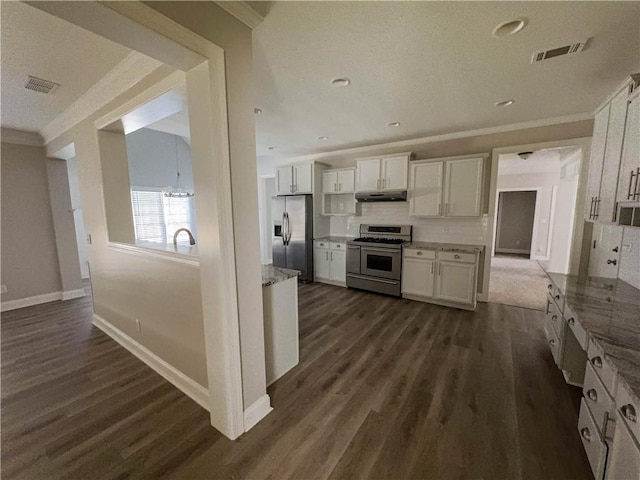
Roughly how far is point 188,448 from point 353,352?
1.60 m

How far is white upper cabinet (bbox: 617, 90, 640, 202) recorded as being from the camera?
1670mm

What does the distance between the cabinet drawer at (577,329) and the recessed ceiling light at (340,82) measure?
8.46 feet

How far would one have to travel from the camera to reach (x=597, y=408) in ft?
4.50

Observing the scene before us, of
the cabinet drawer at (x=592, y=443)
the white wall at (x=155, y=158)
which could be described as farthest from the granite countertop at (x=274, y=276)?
the white wall at (x=155, y=158)

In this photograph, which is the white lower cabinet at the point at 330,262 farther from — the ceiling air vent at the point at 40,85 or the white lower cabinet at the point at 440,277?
the ceiling air vent at the point at 40,85

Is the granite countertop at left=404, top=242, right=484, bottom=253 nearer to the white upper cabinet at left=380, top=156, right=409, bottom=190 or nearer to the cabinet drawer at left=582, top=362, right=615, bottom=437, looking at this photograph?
the white upper cabinet at left=380, top=156, right=409, bottom=190

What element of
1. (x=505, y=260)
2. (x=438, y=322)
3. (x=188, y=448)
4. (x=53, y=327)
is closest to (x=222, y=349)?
(x=188, y=448)

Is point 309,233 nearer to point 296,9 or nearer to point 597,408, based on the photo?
point 296,9

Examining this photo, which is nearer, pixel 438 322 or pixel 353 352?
pixel 353 352

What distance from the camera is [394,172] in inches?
172

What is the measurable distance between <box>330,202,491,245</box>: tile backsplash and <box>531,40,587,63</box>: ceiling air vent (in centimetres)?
239

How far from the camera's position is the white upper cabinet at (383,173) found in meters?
4.30

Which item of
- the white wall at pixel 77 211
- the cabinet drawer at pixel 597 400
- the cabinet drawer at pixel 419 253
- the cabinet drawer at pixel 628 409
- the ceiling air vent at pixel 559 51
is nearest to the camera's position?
the cabinet drawer at pixel 628 409

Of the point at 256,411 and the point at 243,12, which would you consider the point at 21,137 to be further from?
the point at 256,411
